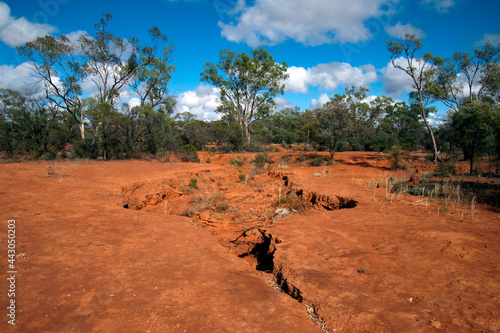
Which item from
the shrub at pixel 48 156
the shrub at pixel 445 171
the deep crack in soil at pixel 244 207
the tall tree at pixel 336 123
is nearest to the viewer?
the deep crack in soil at pixel 244 207

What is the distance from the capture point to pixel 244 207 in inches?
358

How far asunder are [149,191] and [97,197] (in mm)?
2144

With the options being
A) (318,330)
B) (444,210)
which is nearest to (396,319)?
(318,330)

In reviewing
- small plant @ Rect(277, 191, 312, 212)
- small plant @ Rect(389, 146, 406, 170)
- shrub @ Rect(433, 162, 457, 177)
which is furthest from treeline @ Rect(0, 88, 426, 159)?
small plant @ Rect(277, 191, 312, 212)

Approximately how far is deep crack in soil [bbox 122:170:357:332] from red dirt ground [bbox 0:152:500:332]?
57 mm

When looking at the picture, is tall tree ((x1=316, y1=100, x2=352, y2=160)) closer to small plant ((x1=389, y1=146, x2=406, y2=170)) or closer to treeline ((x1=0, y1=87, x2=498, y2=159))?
treeline ((x1=0, y1=87, x2=498, y2=159))

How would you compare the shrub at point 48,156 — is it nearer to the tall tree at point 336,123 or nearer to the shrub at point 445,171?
the tall tree at point 336,123

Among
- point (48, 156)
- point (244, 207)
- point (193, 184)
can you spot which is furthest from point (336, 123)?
point (48, 156)

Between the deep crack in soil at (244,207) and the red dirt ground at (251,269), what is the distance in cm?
6

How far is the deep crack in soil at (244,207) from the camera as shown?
488 cm

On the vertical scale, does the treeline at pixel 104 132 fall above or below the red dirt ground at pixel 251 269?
above

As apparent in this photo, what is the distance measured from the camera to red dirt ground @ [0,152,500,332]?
2.66 metres

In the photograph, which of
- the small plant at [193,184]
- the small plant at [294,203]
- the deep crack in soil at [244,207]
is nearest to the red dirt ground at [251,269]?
the deep crack in soil at [244,207]

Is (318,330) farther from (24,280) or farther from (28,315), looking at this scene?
(24,280)
